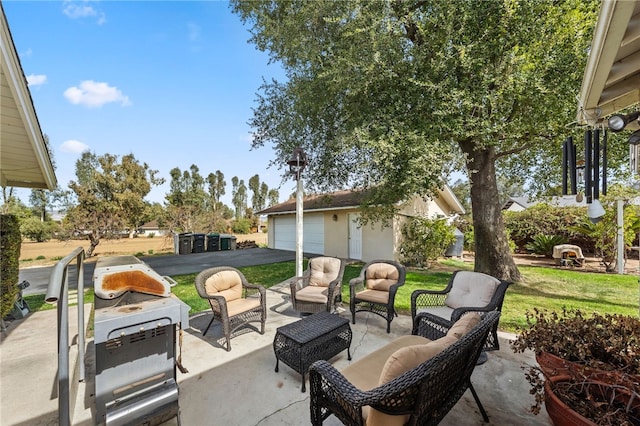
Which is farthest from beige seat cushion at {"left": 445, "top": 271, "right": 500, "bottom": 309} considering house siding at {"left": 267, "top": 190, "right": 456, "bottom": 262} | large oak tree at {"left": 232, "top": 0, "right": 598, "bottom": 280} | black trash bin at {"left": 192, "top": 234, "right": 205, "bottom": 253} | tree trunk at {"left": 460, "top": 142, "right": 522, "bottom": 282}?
black trash bin at {"left": 192, "top": 234, "right": 205, "bottom": 253}

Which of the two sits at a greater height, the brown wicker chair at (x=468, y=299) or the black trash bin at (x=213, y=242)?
the brown wicker chair at (x=468, y=299)

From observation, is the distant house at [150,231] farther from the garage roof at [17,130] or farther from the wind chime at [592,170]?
the wind chime at [592,170]

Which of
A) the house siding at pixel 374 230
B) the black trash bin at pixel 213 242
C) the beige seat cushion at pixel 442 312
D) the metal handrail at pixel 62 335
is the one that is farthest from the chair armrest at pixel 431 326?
the black trash bin at pixel 213 242

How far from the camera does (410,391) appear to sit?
1.65m

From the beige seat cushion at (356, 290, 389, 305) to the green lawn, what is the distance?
845 mm

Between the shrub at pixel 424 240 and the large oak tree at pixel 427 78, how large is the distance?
2.81 metres

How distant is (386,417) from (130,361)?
6.97 ft

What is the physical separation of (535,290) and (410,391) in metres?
7.58

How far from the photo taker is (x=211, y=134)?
11.5 m

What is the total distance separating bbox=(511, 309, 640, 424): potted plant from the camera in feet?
6.38

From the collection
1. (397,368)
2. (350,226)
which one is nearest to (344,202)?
(350,226)

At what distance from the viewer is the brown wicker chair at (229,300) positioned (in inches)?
154

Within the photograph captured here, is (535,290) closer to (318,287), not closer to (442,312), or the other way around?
(442,312)

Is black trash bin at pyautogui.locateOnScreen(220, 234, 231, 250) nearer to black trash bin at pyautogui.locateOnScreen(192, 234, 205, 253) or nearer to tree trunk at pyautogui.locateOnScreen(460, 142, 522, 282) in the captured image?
black trash bin at pyautogui.locateOnScreen(192, 234, 205, 253)
